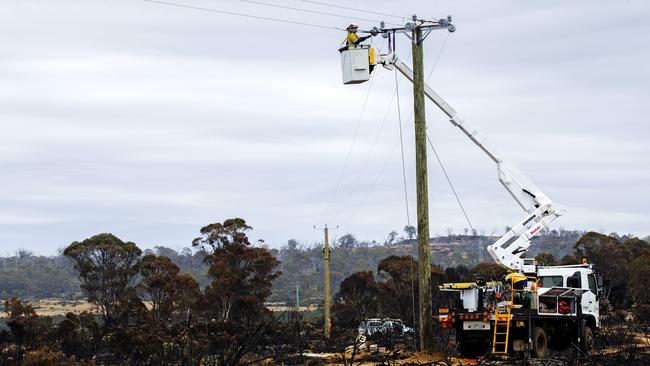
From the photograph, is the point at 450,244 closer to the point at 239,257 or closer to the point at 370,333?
the point at 239,257

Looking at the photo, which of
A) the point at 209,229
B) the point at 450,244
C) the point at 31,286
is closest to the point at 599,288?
the point at 209,229

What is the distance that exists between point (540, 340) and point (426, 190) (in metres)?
5.53

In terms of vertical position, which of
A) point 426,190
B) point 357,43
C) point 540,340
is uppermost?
point 357,43

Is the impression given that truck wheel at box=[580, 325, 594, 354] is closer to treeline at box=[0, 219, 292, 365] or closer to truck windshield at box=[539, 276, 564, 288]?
truck windshield at box=[539, 276, 564, 288]

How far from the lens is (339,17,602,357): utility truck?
82.1 feet

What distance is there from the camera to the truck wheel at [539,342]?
1005 inches

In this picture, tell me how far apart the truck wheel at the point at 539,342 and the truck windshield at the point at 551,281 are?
2.40 meters

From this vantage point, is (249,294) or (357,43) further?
(249,294)

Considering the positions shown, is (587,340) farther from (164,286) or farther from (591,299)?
(164,286)

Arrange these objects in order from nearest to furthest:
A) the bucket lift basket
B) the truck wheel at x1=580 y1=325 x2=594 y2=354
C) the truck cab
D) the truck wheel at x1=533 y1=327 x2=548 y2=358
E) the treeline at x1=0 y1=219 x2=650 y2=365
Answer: the bucket lift basket < the truck wheel at x1=533 y1=327 x2=548 y2=358 < the truck wheel at x1=580 y1=325 x2=594 y2=354 < the truck cab < the treeline at x1=0 y1=219 x2=650 y2=365

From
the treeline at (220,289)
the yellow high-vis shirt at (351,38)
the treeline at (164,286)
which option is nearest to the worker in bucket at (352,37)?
the yellow high-vis shirt at (351,38)

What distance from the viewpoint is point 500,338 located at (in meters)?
25.0

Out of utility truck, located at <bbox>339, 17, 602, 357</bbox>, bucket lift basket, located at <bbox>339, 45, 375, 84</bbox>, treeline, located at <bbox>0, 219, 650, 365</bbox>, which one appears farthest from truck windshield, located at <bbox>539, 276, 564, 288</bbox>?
treeline, located at <bbox>0, 219, 650, 365</bbox>

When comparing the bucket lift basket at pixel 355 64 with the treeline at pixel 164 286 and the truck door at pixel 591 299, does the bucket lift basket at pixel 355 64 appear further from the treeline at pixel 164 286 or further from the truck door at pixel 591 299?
the treeline at pixel 164 286
